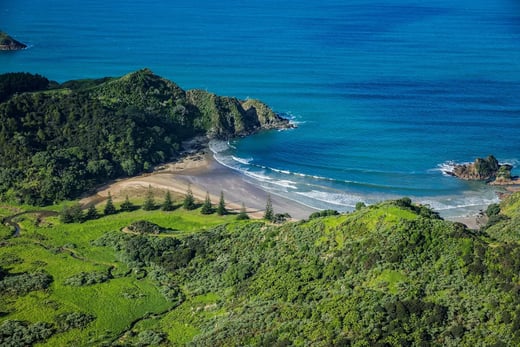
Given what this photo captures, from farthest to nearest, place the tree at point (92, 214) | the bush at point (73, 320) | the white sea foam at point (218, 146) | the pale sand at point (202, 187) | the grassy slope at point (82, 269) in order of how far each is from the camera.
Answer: the white sea foam at point (218, 146), the pale sand at point (202, 187), the tree at point (92, 214), the grassy slope at point (82, 269), the bush at point (73, 320)

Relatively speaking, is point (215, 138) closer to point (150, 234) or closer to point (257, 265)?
point (150, 234)

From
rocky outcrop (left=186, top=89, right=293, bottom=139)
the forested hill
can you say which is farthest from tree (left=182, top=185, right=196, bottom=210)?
rocky outcrop (left=186, top=89, right=293, bottom=139)

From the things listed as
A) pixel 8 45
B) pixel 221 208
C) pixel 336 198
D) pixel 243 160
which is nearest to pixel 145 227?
pixel 221 208

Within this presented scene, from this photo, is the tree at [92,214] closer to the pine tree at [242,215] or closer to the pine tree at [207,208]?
the pine tree at [207,208]

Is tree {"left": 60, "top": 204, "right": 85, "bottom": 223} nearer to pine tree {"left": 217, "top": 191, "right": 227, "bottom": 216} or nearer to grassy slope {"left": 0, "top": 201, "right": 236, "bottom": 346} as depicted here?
grassy slope {"left": 0, "top": 201, "right": 236, "bottom": 346}

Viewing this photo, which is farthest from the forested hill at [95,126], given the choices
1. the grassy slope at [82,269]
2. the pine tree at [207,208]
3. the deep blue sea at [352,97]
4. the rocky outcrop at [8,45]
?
the rocky outcrop at [8,45]

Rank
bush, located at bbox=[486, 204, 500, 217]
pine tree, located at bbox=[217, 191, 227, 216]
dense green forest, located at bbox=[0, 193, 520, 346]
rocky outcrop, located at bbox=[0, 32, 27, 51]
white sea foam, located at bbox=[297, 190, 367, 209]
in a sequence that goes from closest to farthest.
Result: dense green forest, located at bbox=[0, 193, 520, 346]
bush, located at bbox=[486, 204, 500, 217]
pine tree, located at bbox=[217, 191, 227, 216]
white sea foam, located at bbox=[297, 190, 367, 209]
rocky outcrop, located at bbox=[0, 32, 27, 51]

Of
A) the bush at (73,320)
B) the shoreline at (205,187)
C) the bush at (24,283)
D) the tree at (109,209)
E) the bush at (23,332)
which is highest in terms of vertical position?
the shoreline at (205,187)

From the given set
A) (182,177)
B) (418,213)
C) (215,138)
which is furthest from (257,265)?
(215,138)
